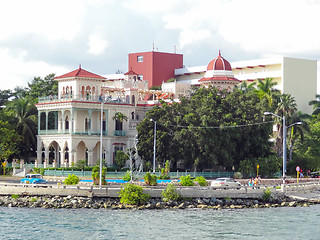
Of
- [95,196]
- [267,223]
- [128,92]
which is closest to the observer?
[267,223]

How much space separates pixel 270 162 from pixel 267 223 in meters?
32.3

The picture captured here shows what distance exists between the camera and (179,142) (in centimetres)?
7981

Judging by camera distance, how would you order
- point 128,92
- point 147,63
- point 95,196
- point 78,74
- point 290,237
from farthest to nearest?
point 147,63 < point 128,92 < point 78,74 < point 95,196 < point 290,237

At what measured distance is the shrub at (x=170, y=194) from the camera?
57375 mm

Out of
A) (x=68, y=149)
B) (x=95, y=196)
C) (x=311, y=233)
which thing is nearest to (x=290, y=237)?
(x=311, y=233)

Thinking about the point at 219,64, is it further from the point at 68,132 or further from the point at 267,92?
the point at 68,132

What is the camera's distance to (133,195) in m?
56.5

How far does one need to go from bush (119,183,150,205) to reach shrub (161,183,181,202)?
5.66 feet

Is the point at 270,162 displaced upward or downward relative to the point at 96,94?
downward

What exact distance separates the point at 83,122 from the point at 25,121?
9194mm

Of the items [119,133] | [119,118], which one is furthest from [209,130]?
[119,133]

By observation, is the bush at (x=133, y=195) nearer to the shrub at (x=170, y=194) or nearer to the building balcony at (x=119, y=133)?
the shrub at (x=170, y=194)

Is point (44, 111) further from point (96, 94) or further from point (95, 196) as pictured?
point (95, 196)

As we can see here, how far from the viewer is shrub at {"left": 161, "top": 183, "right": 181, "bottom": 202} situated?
5738 cm
